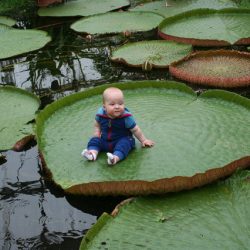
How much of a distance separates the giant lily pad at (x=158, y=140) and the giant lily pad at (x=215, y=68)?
0.49 meters

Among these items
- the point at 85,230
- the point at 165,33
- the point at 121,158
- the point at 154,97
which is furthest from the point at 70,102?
Result: the point at 165,33

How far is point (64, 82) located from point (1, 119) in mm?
959

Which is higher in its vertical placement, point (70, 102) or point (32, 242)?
point (70, 102)

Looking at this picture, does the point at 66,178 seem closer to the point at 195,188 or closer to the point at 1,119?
the point at 195,188

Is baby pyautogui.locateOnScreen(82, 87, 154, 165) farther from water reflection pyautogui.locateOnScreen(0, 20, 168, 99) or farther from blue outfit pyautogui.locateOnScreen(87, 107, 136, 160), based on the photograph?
water reflection pyautogui.locateOnScreen(0, 20, 168, 99)

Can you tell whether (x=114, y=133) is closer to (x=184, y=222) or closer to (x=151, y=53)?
(x=184, y=222)

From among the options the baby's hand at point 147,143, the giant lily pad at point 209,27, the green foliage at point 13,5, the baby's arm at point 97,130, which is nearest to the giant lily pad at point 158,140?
the baby's hand at point 147,143

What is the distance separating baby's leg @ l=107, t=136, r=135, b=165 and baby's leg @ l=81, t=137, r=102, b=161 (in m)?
0.11

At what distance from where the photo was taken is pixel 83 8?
20.9 ft

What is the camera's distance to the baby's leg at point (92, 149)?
2580mm

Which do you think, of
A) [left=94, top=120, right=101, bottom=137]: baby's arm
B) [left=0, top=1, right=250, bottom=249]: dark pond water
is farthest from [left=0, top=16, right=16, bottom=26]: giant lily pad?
[left=94, top=120, right=101, bottom=137]: baby's arm

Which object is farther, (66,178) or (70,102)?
(70,102)

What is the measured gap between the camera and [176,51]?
175 inches

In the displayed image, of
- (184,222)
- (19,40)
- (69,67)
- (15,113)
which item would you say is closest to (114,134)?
(184,222)
